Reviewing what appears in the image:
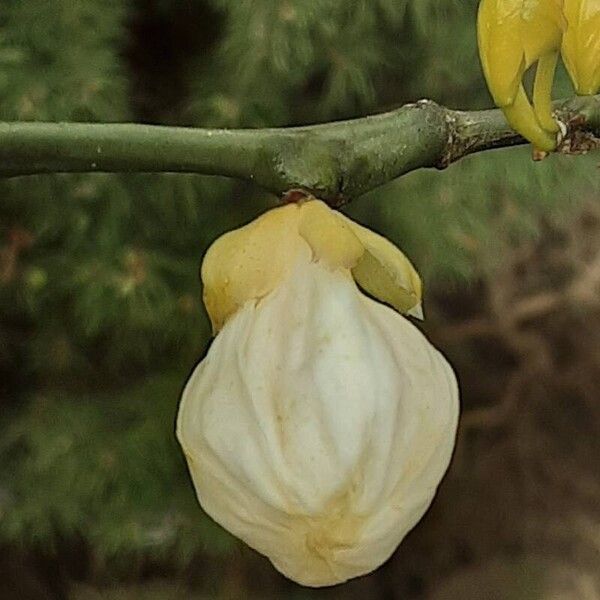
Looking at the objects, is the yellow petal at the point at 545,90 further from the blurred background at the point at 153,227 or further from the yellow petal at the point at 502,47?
the blurred background at the point at 153,227

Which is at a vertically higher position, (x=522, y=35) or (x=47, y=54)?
(x=522, y=35)

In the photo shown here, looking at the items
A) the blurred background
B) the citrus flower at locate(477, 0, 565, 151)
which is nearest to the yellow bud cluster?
the citrus flower at locate(477, 0, 565, 151)

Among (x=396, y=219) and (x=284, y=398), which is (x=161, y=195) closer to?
(x=396, y=219)

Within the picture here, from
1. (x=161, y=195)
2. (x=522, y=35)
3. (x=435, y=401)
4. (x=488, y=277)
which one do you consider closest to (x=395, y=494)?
(x=435, y=401)

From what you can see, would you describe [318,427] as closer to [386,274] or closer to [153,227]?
[386,274]

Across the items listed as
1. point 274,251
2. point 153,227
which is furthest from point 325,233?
point 153,227

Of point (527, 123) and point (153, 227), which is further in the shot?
point (153, 227)
